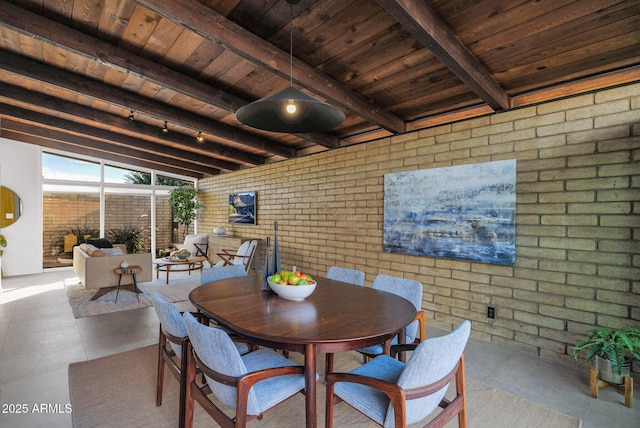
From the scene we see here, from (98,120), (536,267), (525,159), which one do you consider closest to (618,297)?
(536,267)

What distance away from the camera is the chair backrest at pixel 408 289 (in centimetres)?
223

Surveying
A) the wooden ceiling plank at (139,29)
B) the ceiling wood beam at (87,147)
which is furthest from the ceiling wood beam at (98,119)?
the wooden ceiling plank at (139,29)

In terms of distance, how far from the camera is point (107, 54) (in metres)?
2.87

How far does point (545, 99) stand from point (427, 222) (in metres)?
1.64

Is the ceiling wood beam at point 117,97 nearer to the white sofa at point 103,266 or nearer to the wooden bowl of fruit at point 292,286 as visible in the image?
the white sofa at point 103,266

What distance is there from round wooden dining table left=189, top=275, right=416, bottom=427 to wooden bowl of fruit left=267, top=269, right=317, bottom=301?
4 cm

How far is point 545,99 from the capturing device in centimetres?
288

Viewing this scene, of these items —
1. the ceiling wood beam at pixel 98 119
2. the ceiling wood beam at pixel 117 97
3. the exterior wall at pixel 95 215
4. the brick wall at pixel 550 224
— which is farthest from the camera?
the exterior wall at pixel 95 215

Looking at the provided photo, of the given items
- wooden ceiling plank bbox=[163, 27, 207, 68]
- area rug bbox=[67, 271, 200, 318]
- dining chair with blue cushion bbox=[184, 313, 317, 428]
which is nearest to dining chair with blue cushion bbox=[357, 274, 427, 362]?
dining chair with blue cushion bbox=[184, 313, 317, 428]

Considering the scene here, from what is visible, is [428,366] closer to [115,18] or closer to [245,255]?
[115,18]

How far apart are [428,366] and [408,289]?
3.76ft

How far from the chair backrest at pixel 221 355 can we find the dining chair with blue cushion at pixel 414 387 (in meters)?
0.44

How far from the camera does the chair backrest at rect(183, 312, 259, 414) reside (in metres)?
1.35

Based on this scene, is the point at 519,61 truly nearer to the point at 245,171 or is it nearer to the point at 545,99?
the point at 545,99
